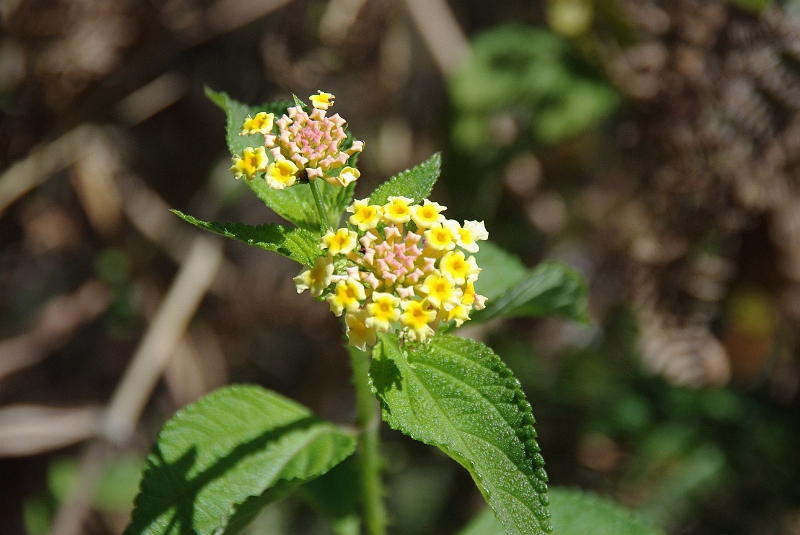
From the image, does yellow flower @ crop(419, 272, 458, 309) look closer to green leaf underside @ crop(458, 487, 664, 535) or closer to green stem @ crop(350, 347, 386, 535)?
green stem @ crop(350, 347, 386, 535)

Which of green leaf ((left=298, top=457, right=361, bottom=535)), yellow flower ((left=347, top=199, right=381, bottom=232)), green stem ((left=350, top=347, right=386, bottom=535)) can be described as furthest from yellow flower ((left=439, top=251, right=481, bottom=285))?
green leaf ((left=298, top=457, right=361, bottom=535))

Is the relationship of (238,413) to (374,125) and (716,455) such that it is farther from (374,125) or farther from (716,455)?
(374,125)

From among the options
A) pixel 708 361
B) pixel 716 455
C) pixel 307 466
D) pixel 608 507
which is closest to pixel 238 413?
pixel 307 466

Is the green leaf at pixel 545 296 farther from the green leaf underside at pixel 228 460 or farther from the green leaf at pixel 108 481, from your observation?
the green leaf at pixel 108 481

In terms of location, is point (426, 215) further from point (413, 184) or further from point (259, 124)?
point (259, 124)

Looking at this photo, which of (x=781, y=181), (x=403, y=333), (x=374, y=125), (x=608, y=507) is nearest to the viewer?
(x=403, y=333)

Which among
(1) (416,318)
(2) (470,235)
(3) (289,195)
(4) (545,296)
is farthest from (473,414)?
(3) (289,195)
